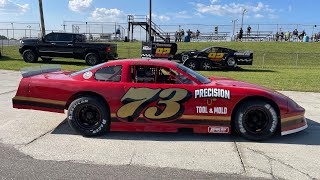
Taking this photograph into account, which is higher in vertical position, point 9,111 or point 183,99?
point 183,99

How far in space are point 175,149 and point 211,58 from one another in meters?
13.4

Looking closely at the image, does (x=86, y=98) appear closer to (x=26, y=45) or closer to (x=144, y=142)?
(x=144, y=142)

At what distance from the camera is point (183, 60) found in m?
17.1

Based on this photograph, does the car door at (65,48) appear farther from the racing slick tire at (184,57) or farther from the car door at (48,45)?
the racing slick tire at (184,57)

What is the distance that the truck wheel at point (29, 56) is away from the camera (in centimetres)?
1738

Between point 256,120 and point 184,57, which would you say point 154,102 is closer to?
point 256,120

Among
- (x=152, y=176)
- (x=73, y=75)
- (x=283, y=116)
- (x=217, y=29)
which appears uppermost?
(x=217, y=29)

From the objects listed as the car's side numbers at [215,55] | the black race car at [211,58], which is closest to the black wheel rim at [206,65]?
the black race car at [211,58]

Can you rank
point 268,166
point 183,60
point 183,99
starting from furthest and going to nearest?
1. point 183,60
2. point 183,99
3. point 268,166

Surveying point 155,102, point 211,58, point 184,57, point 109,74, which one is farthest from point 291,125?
point 211,58

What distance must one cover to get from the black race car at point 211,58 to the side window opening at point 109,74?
38.6ft

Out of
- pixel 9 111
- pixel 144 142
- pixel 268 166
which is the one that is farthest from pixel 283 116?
pixel 9 111

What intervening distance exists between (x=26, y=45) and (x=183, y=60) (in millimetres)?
9413

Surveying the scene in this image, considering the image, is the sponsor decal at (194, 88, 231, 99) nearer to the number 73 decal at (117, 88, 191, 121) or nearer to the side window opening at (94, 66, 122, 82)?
the number 73 decal at (117, 88, 191, 121)
